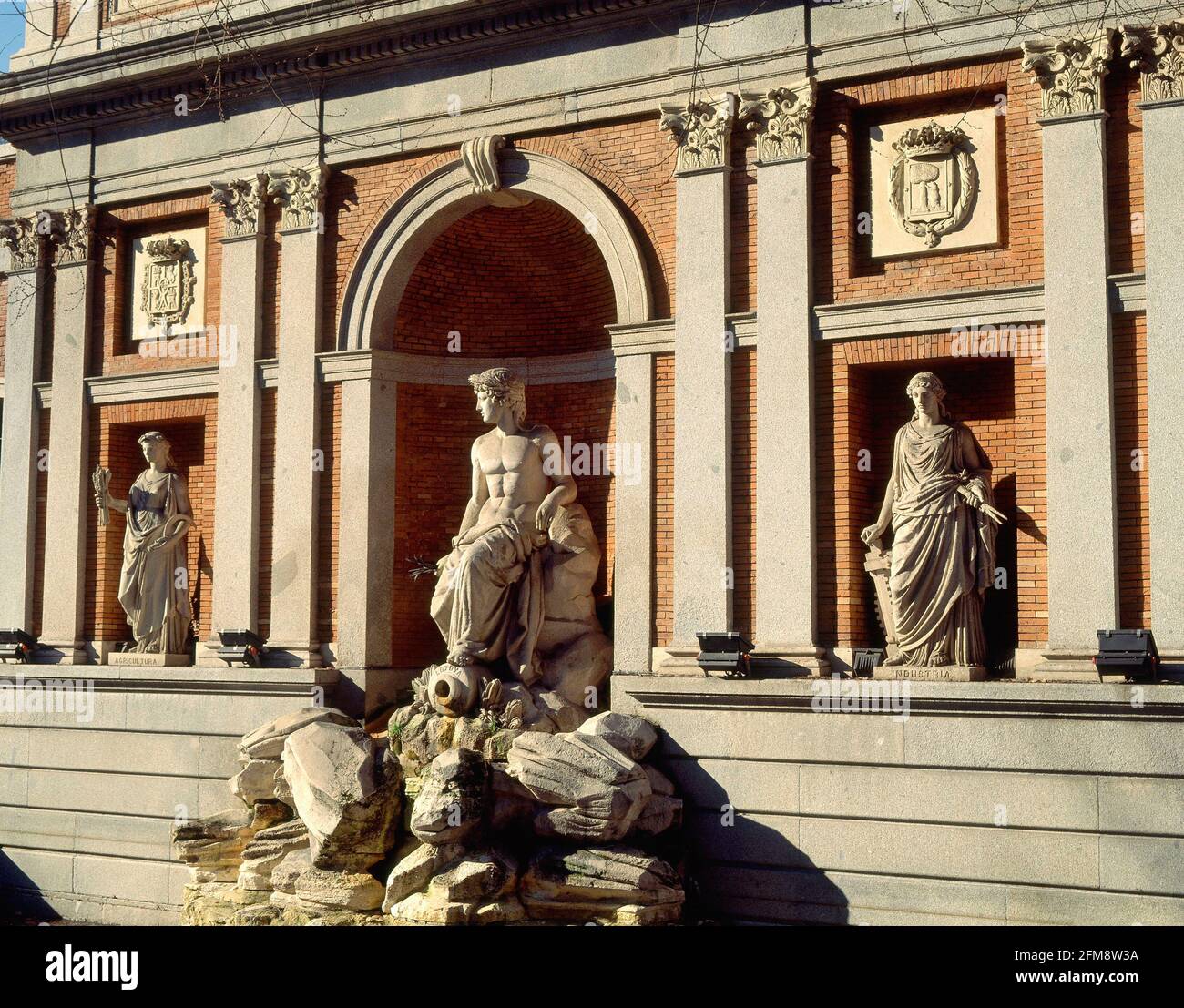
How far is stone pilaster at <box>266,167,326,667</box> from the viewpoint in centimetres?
1582

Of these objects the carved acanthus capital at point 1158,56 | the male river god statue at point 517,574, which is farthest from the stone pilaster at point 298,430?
the carved acanthus capital at point 1158,56

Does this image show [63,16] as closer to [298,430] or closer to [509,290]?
[298,430]

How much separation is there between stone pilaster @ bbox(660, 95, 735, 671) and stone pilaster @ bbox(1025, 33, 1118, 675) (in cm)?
275

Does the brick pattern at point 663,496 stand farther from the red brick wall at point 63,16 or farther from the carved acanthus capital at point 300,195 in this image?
the red brick wall at point 63,16

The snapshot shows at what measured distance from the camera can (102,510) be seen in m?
17.1

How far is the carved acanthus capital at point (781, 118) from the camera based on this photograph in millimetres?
13531

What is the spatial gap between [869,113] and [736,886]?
21.6 ft

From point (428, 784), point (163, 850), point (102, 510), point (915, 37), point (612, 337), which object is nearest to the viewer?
point (428, 784)

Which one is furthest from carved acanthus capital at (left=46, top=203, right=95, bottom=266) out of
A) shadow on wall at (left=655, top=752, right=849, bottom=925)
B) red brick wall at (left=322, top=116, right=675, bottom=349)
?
shadow on wall at (left=655, top=752, right=849, bottom=925)

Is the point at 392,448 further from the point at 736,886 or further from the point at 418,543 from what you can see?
the point at 736,886

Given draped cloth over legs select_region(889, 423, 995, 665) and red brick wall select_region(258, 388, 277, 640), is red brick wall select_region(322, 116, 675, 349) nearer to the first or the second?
red brick wall select_region(258, 388, 277, 640)

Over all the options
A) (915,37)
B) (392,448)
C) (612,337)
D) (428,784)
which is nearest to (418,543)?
(392,448)

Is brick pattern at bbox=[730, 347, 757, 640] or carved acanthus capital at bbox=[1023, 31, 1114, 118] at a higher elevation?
carved acanthus capital at bbox=[1023, 31, 1114, 118]

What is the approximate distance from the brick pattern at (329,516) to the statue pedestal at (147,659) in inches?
71.6
